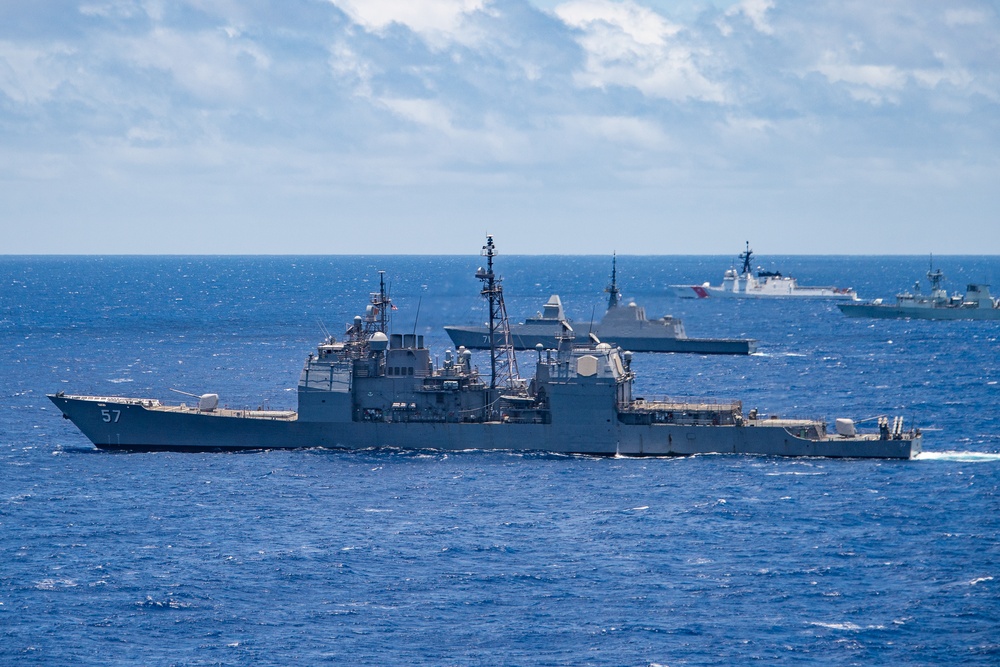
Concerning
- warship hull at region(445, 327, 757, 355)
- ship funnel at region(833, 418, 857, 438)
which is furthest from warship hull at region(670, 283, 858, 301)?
ship funnel at region(833, 418, 857, 438)

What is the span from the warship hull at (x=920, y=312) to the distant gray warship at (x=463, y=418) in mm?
95530

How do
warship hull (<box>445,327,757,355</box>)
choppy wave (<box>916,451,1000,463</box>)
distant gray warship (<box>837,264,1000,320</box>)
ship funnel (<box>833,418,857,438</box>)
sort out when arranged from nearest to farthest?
1. choppy wave (<box>916,451,1000,463</box>)
2. ship funnel (<box>833,418,857,438</box>)
3. warship hull (<box>445,327,757,355</box>)
4. distant gray warship (<box>837,264,1000,320</box>)

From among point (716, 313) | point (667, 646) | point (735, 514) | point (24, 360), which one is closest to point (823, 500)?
point (735, 514)

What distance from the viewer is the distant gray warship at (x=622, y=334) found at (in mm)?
113250

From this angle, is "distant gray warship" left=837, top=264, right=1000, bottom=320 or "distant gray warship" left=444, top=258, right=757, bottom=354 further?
"distant gray warship" left=837, top=264, right=1000, bottom=320

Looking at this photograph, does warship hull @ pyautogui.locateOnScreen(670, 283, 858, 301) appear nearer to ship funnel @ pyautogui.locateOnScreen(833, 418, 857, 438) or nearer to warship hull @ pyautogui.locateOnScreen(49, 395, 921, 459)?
ship funnel @ pyautogui.locateOnScreen(833, 418, 857, 438)

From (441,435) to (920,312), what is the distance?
106139 millimetres

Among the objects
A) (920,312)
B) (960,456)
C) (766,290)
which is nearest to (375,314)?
(960,456)

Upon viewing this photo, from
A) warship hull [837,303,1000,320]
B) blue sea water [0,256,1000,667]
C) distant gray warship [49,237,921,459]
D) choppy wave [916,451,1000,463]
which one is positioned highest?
warship hull [837,303,1000,320]

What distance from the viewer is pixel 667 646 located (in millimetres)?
36188

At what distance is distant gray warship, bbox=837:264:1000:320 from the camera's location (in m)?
151

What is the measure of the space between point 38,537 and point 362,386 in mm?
18312

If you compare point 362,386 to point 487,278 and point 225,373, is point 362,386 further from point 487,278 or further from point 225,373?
point 225,373

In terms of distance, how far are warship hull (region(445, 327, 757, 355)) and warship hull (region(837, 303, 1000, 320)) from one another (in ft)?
150
